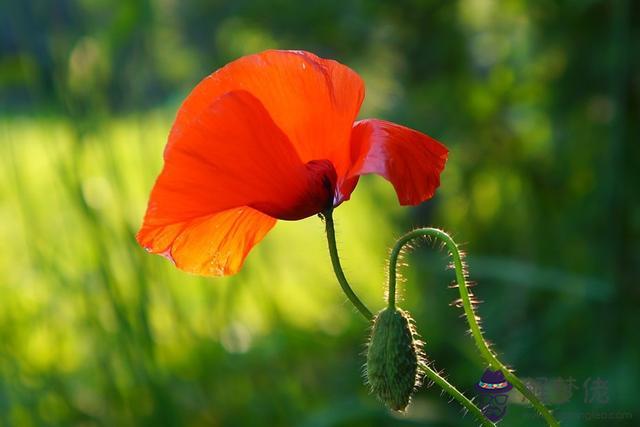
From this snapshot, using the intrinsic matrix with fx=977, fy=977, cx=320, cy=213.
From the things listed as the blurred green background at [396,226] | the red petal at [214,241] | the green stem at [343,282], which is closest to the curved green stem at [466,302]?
the green stem at [343,282]

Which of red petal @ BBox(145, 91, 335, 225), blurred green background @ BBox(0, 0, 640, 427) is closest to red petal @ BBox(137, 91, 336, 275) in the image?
red petal @ BBox(145, 91, 335, 225)

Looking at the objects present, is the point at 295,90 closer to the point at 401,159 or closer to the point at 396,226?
the point at 401,159

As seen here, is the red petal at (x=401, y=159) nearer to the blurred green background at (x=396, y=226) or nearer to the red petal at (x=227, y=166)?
the red petal at (x=227, y=166)

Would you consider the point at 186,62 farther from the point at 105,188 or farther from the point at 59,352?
the point at 59,352

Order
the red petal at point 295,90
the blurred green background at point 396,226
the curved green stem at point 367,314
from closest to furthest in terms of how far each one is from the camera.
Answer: the curved green stem at point 367,314
the red petal at point 295,90
the blurred green background at point 396,226

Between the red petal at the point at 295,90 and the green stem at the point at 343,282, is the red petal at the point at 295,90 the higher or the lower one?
the higher one

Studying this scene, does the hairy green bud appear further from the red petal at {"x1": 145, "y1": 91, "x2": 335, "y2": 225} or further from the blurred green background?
the blurred green background

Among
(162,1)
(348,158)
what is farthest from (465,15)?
(348,158)
